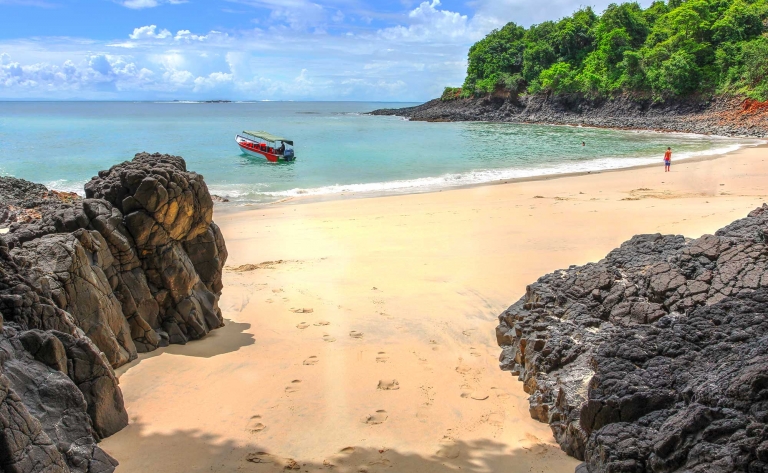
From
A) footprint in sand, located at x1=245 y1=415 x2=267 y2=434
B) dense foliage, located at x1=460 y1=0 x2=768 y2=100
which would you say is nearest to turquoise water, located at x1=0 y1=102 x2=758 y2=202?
dense foliage, located at x1=460 y1=0 x2=768 y2=100

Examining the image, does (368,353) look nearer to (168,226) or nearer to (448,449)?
(448,449)

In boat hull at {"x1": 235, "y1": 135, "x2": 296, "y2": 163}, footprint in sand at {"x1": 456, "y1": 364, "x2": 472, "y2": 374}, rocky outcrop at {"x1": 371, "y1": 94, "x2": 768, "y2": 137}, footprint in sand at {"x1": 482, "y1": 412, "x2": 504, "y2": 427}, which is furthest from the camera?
rocky outcrop at {"x1": 371, "y1": 94, "x2": 768, "y2": 137}

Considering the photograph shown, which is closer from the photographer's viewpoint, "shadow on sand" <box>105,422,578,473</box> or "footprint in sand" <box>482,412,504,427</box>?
"shadow on sand" <box>105,422,578,473</box>

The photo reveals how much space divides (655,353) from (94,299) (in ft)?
15.7

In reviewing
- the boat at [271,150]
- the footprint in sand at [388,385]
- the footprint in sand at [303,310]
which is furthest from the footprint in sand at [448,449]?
the boat at [271,150]

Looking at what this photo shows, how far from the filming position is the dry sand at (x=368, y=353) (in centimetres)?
461

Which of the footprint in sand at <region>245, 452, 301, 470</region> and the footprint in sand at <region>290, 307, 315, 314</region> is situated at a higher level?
the footprint in sand at <region>245, 452, 301, 470</region>

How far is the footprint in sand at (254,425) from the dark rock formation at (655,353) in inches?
95.0

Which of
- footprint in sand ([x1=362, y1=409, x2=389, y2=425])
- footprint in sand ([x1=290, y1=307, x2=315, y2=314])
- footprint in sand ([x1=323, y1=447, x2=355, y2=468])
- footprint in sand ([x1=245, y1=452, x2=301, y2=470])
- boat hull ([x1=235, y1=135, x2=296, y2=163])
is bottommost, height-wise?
footprint in sand ([x1=290, y1=307, x2=315, y2=314])

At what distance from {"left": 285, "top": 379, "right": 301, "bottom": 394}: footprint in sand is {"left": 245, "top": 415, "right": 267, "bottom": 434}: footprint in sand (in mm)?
642

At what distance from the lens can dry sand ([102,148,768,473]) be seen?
461 cm

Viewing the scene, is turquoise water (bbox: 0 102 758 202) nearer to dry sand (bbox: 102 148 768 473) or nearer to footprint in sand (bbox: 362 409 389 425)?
dry sand (bbox: 102 148 768 473)

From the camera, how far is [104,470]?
3.92 meters

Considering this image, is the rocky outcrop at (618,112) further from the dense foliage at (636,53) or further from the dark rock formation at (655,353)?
the dark rock formation at (655,353)
